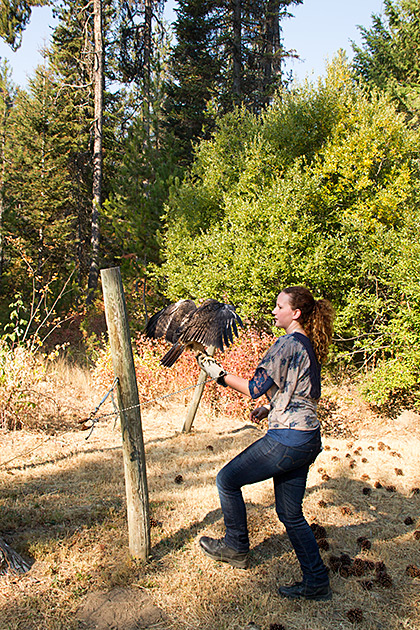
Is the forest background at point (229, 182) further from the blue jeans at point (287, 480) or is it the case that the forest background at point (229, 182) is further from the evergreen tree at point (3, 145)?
the blue jeans at point (287, 480)

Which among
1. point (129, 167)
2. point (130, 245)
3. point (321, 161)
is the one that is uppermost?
point (129, 167)

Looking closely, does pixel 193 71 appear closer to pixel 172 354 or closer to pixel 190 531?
pixel 172 354

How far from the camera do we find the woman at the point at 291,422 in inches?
100

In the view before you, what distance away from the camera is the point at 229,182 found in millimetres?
11258

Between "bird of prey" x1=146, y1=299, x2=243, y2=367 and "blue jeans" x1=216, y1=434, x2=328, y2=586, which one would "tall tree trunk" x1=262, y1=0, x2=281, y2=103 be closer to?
"bird of prey" x1=146, y1=299, x2=243, y2=367

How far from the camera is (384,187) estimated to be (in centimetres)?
1045

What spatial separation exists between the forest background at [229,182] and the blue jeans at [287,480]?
4332 millimetres

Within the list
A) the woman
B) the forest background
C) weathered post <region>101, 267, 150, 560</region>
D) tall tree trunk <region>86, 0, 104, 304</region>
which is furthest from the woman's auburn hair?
tall tree trunk <region>86, 0, 104, 304</region>

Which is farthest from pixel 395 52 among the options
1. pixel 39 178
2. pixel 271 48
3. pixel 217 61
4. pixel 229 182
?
pixel 39 178

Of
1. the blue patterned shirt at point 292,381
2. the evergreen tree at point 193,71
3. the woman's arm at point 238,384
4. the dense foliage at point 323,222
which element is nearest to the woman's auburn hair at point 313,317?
the blue patterned shirt at point 292,381

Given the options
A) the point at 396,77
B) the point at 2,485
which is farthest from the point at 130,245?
the point at 396,77

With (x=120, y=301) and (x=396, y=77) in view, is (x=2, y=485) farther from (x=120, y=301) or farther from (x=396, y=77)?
(x=396, y=77)

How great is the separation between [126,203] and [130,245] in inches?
73.3

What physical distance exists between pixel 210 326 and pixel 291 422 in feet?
3.52
